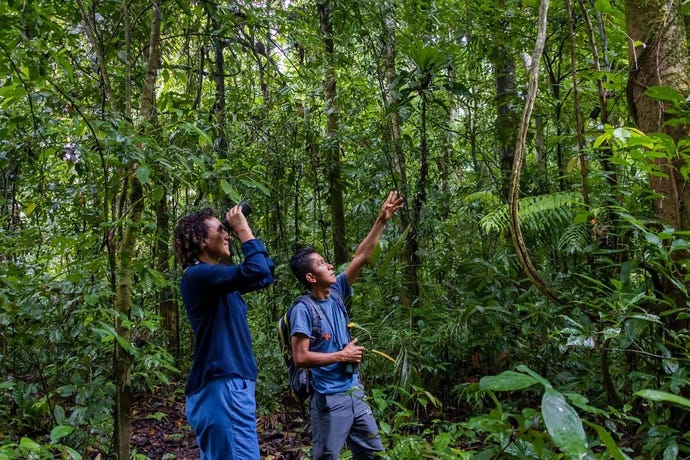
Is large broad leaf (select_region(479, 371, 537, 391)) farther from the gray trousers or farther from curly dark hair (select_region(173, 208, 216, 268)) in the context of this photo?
curly dark hair (select_region(173, 208, 216, 268))

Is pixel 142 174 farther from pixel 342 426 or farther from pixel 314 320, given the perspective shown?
pixel 342 426

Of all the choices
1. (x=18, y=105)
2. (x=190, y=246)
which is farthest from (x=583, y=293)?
(x=18, y=105)

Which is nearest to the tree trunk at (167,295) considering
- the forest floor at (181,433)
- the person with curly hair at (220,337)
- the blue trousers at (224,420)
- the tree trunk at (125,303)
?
the forest floor at (181,433)

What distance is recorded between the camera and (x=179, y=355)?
5879 mm

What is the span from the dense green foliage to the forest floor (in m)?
0.22

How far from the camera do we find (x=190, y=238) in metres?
2.58

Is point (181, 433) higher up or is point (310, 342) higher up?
point (310, 342)

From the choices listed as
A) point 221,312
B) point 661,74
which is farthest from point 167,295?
point 661,74

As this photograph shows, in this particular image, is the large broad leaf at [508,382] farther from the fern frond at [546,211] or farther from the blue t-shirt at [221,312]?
the fern frond at [546,211]

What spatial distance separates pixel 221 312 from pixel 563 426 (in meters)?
1.84

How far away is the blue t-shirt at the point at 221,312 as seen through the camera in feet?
7.64

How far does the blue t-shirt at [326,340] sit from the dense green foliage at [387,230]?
15.0 inches

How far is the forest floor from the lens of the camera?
4049mm

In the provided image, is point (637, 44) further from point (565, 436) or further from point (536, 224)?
point (565, 436)
